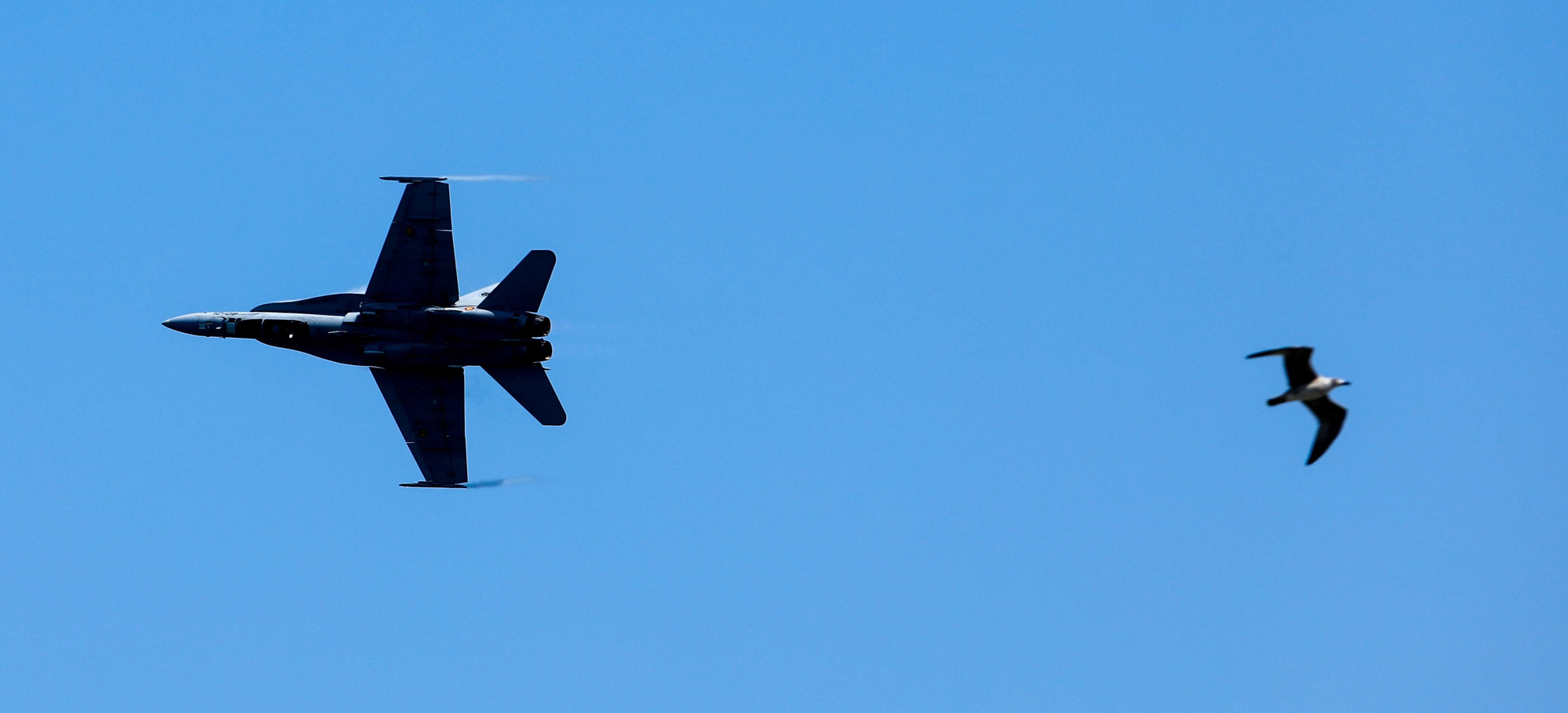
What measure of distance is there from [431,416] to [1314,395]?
26.6 metres

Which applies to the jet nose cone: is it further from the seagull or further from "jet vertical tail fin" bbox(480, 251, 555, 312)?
the seagull

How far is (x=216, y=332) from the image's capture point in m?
52.2

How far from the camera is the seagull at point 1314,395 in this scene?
36562 mm

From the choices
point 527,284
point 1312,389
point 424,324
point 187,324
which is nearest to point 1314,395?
point 1312,389

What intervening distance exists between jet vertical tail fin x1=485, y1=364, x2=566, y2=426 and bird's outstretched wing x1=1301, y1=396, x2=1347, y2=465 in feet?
72.0

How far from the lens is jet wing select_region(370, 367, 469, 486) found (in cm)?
5300

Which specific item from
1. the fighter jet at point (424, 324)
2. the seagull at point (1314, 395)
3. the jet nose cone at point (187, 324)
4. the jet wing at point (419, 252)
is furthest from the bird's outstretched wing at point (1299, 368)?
the jet nose cone at point (187, 324)

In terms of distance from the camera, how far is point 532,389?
50906 mm

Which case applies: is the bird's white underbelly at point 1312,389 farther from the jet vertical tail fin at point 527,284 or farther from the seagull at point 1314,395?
the jet vertical tail fin at point 527,284

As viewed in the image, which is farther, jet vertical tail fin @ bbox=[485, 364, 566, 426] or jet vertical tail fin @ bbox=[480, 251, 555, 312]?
jet vertical tail fin @ bbox=[485, 364, 566, 426]

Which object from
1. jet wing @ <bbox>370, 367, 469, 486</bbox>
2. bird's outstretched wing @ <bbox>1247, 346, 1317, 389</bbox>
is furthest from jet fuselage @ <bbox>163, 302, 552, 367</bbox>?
bird's outstretched wing @ <bbox>1247, 346, 1317, 389</bbox>

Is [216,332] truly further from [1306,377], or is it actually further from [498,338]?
[1306,377]

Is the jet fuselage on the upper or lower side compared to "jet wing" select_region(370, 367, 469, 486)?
upper

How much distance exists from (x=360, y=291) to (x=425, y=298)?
2.40 meters
